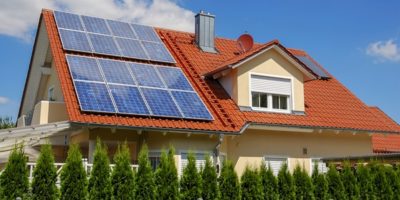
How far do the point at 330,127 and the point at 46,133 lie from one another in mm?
11737

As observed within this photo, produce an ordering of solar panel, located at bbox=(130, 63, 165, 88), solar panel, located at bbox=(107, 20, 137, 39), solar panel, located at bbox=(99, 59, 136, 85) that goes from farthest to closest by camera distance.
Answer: solar panel, located at bbox=(107, 20, 137, 39) < solar panel, located at bbox=(130, 63, 165, 88) < solar panel, located at bbox=(99, 59, 136, 85)

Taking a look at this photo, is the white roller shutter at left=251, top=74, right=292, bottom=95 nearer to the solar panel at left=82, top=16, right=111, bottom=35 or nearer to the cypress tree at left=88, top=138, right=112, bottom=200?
the solar panel at left=82, top=16, right=111, bottom=35

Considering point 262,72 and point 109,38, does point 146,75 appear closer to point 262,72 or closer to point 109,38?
point 109,38

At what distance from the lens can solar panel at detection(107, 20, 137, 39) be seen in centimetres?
2169

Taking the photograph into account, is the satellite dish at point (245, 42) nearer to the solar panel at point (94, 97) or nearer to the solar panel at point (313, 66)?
the solar panel at point (313, 66)

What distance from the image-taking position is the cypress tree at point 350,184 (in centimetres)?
1541

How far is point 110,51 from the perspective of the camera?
19703 mm

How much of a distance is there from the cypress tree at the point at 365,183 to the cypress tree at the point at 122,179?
25.7 feet

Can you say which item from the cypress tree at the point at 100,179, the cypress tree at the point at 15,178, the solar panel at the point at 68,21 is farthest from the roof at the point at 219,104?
the cypress tree at the point at 15,178

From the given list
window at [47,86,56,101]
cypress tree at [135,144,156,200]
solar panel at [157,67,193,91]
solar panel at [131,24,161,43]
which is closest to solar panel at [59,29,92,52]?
window at [47,86,56,101]

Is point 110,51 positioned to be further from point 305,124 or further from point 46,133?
point 305,124

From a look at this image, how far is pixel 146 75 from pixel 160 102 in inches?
74.7

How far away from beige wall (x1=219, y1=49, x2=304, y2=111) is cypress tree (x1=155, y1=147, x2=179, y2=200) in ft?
24.2

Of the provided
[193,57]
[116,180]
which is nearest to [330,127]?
[193,57]
